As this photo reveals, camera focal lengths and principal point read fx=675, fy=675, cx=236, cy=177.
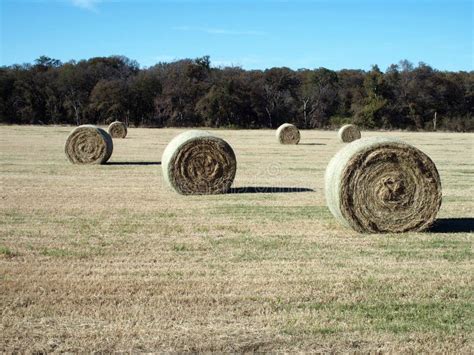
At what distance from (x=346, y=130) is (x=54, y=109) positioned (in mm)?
38118

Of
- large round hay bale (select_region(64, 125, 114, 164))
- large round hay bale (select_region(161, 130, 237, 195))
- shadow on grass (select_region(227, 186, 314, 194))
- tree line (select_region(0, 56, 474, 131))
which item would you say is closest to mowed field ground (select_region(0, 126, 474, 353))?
large round hay bale (select_region(161, 130, 237, 195))

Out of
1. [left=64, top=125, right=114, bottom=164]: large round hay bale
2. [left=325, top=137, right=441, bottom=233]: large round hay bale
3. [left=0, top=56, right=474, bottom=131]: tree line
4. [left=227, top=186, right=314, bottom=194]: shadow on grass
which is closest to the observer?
[left=325, top=137, right=441, bottom=233]: large round hay bale

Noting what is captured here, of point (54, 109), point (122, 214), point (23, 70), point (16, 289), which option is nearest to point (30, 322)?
point (16, 289)

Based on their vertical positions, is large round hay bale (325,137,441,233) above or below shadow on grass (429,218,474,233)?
above

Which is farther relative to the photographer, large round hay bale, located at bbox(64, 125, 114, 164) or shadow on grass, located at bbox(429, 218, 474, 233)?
large round hay bale, located at bbox(64, 125, 114, 164)

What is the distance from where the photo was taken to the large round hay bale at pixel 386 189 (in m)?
11.1

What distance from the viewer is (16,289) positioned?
7543 mm

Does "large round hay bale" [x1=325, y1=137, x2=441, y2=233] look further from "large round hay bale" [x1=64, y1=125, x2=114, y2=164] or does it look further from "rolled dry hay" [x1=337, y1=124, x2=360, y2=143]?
"rolled dry hay" [x1=337, y1=124, x2=360, y2=143]

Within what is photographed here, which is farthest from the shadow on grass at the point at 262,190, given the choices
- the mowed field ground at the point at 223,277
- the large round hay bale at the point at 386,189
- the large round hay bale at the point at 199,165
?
the large round hay bale at the point at 386,189

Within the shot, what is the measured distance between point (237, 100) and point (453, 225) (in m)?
56.4

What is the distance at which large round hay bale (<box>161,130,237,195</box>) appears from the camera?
16.0 meters

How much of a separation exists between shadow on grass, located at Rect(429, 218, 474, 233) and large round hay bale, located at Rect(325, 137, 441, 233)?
41 centimetres

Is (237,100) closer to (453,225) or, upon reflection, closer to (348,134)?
(348,134)

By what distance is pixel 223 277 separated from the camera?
26.6 feet
